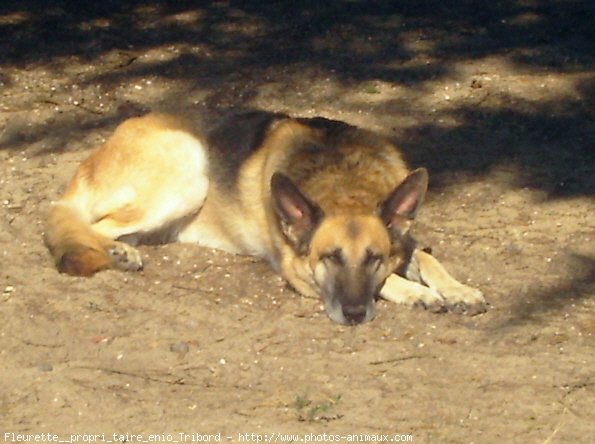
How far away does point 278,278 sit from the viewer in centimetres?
688

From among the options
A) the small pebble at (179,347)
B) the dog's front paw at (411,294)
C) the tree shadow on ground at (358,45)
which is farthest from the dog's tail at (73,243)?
the tree shadow on ground at (358,45)

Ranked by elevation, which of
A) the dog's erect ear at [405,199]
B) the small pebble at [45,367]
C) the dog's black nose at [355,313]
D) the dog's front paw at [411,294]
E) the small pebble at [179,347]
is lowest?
the dog's front paw at [411,294]

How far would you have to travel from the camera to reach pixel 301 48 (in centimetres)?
1030

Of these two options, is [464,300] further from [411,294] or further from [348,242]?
[348,242]

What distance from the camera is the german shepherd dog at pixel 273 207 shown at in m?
6.32

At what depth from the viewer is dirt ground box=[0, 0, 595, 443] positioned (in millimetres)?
5258

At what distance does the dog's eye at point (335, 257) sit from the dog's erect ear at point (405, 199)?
1.11ft

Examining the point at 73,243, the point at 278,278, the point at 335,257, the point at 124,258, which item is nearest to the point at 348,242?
the point at 335,257

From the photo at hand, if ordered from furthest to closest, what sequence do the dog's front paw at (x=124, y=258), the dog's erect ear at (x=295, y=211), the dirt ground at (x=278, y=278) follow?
the dog's front paw at (x=124, y=258) → the dog's erect ear at (x=295, y=211) → the dirt ground at (x=278, y=278)

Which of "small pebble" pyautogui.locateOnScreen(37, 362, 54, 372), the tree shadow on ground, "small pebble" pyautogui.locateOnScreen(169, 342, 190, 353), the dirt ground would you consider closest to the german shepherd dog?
the dirt ground

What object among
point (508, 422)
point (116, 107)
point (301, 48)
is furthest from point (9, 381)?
point (301, 48)

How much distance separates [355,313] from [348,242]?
40 centimetres

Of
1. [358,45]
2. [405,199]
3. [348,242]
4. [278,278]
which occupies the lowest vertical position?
→ [358,45]

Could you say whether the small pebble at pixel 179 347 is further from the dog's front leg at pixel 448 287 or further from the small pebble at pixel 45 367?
the dog's front leg at pixel 448 287
